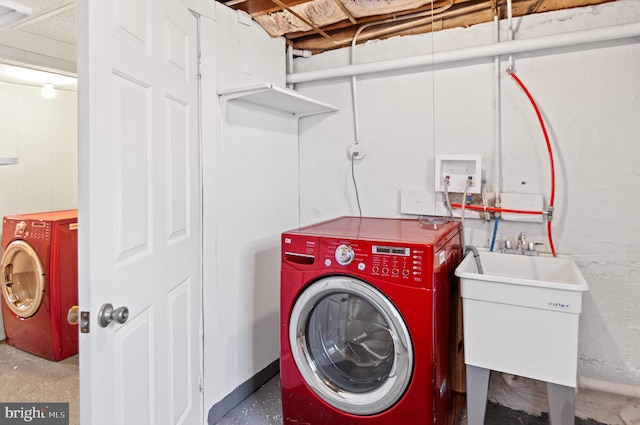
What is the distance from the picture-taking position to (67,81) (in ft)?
10.2

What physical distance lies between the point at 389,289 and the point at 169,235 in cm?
90

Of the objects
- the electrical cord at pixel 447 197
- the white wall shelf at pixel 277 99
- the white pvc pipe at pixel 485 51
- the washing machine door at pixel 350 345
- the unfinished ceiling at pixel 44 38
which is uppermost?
the unfinished ceiling at pixel 44 38

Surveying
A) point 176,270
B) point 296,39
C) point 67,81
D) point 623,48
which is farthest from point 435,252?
point 67,81

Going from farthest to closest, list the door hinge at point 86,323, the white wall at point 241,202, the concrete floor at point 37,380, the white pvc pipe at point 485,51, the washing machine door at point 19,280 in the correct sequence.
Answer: the washing machine door at point 19,280 < the concrete floor at point 37,380 < the white wall at point 241,202 < the white pvc pipe at point 485,51 < the door hinge at point 86,323

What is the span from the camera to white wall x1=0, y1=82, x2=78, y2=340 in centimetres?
296

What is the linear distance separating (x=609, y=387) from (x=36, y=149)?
4162mm

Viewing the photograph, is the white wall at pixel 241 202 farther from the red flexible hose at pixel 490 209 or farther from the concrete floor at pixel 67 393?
the red flexible hose at pixel 490 209

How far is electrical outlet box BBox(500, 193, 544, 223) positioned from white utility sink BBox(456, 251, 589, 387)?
0.35 meters

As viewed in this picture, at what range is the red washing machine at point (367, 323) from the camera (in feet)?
4.96

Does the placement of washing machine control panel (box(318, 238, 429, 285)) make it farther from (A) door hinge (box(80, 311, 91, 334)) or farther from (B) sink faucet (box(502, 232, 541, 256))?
(A) door hinge (box(80, 311, 91, 334))

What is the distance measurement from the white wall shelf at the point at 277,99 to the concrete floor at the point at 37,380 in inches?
76.0

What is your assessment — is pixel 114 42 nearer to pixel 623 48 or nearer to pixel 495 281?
pixel 495 281

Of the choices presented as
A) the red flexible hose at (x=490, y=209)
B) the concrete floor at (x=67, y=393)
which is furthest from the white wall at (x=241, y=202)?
the red flexible hose at (x=490, y=209)

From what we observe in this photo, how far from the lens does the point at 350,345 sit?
5.94 ft
